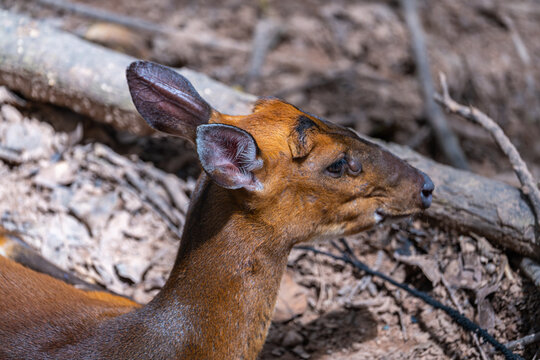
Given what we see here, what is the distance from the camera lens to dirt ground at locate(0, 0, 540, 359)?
333 centimetres

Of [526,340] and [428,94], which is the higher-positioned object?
[428,94]

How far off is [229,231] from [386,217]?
2.79 ft

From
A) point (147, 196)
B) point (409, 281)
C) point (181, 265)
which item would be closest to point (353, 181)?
point (181, 265)

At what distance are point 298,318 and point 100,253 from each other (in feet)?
4.81

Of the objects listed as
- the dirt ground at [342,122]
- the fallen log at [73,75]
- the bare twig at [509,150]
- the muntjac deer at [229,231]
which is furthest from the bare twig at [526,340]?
the fallen log at [73,75]

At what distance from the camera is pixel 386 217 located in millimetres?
2865

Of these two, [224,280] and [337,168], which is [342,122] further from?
[224,280]

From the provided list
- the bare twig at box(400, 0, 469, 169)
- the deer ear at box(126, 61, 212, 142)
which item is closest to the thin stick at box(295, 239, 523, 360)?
the deer ear at box(126, 61, 212, 142)

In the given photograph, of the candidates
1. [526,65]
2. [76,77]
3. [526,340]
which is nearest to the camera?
[526,340]

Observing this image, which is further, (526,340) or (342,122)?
(342,122)

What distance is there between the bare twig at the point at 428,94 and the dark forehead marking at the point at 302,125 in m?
2.92

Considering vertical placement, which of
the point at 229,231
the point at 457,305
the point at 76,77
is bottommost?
the point at 457,305

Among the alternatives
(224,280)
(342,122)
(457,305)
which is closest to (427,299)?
(457,305)

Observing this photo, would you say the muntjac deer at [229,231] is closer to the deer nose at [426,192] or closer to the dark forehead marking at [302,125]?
the dark forehead marking at [302,125]
